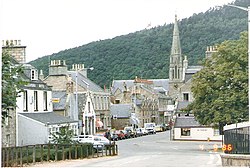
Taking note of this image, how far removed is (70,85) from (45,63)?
73322 millimetres

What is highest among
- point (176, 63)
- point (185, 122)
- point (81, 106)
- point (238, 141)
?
point (176, 63)

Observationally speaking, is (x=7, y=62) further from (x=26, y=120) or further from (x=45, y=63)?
(x=45, y=63)

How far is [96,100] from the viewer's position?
8788 centimetres

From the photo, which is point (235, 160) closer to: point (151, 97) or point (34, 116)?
point (34, 116)

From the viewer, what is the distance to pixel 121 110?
104188 mm

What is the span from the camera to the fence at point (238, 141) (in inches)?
1076

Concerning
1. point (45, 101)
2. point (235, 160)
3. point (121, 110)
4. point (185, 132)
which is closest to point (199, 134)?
point (185, 132)

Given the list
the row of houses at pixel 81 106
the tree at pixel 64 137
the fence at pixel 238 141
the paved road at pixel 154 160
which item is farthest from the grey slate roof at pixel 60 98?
the fence at pixel 238 141

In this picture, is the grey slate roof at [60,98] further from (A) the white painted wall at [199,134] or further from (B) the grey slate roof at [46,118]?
(A) the white painted wall at [199,134]

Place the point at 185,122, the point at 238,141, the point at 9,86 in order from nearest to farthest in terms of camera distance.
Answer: the point at 9,86, the point at 238,141, the point at 185,122

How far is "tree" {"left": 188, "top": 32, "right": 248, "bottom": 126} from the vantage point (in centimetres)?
5038

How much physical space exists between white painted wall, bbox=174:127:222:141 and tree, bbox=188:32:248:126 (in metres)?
23.0

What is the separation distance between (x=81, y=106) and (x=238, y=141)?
161 feet

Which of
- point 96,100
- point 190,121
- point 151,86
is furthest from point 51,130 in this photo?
point 151,86
